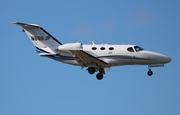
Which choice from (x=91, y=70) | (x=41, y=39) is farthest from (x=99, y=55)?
(x=41, y=39)

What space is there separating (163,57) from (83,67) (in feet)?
25.0

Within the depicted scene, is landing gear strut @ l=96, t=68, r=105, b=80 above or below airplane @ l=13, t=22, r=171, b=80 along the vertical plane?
below

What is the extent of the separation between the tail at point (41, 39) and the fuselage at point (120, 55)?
1.63m

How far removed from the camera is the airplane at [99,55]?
2930cm

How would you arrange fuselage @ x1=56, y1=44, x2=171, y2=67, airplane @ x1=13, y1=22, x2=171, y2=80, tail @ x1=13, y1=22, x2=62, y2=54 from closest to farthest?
airplane @ x1=13, y1=22, x2=171, y2=80 → fuselage @ x1=56, y1=44, x2=171, y2=67 → tail @ x1=13, y1=22, x2=62, y2=54

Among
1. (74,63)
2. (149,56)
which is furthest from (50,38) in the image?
(149,56)

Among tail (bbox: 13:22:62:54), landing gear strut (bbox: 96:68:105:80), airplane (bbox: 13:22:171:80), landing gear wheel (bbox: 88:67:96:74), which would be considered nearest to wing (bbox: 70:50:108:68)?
airplane (bbox: 13:22:171:80)

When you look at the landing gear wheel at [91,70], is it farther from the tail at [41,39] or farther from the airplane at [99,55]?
the tail at [41,39]

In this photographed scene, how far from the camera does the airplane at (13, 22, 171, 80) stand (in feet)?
96.1

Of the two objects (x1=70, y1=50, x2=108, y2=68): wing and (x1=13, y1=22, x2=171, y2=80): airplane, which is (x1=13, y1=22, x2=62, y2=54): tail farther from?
(x1=70, y1=50, x2=108, y2=68): wing

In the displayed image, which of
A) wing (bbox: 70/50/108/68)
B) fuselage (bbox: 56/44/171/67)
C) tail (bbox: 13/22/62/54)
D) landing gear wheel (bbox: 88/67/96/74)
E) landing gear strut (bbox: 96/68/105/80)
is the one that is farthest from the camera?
tail (bbox: 13/22/62/54)

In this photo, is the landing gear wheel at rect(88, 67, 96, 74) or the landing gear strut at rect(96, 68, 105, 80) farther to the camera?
the landing gear strut at rect(96, 68, 105, 80)

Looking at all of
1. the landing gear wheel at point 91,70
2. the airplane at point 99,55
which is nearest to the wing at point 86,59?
the airplane at point 99,55

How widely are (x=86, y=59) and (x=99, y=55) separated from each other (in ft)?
6.40
